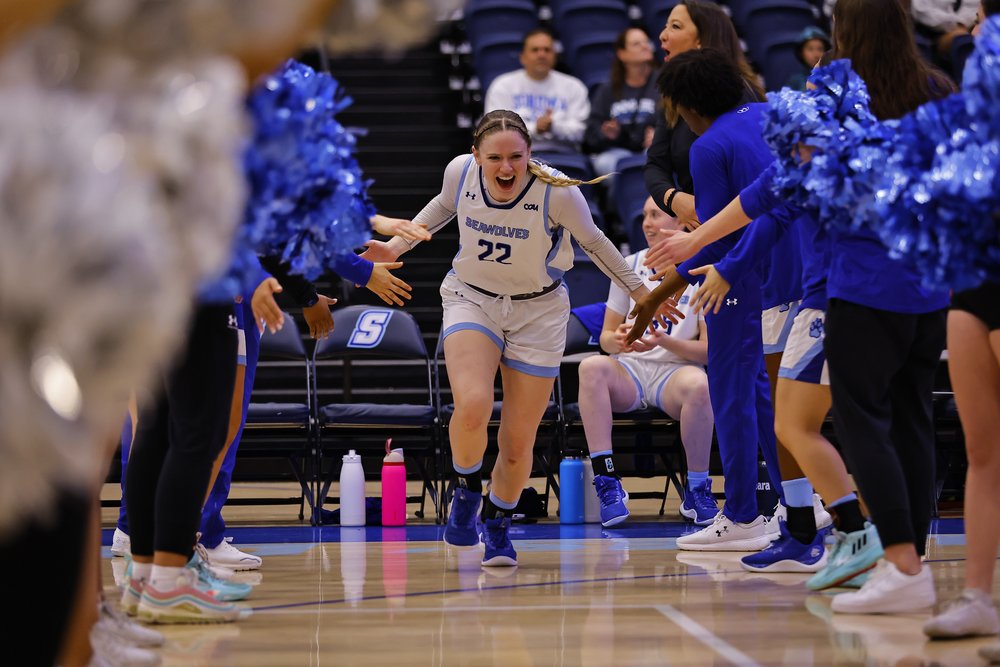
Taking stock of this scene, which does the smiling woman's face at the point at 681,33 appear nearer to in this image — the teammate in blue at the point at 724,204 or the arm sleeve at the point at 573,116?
the teammate in blue at the point at 724,204

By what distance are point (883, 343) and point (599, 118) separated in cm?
639

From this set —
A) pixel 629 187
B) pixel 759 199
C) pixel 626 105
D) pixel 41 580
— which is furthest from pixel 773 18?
pixel 41 580

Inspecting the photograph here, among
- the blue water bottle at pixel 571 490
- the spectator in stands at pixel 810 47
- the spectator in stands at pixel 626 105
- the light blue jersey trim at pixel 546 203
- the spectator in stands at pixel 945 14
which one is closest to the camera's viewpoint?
the light blue jersey trim at pixel 546 203

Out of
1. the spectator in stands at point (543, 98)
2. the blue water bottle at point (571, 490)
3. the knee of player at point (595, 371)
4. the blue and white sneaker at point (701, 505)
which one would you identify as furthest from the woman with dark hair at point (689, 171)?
the spectator in stands at point (543, 98)

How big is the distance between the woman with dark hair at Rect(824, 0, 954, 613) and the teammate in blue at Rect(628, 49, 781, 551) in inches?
51.8

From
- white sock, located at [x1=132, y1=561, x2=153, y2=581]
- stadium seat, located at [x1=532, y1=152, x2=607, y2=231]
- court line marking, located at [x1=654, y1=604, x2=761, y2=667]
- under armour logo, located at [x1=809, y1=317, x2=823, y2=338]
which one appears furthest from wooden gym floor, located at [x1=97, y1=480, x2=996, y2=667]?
stadium seat, located at [x1=532, y1=152, x2=607, y2=231]

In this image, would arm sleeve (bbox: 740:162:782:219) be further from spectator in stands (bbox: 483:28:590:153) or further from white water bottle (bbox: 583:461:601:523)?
spectator in stands (bbox: 483:28:590:153)

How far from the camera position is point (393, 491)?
657cm

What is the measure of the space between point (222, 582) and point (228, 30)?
2.73 metres

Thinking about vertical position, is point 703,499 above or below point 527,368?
below

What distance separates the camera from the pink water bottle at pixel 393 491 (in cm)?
652

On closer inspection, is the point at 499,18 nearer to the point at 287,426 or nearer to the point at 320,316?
the point at 287,426

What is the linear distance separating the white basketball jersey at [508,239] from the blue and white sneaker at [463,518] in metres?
0.82

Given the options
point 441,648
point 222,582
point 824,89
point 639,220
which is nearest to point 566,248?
point 824,89
